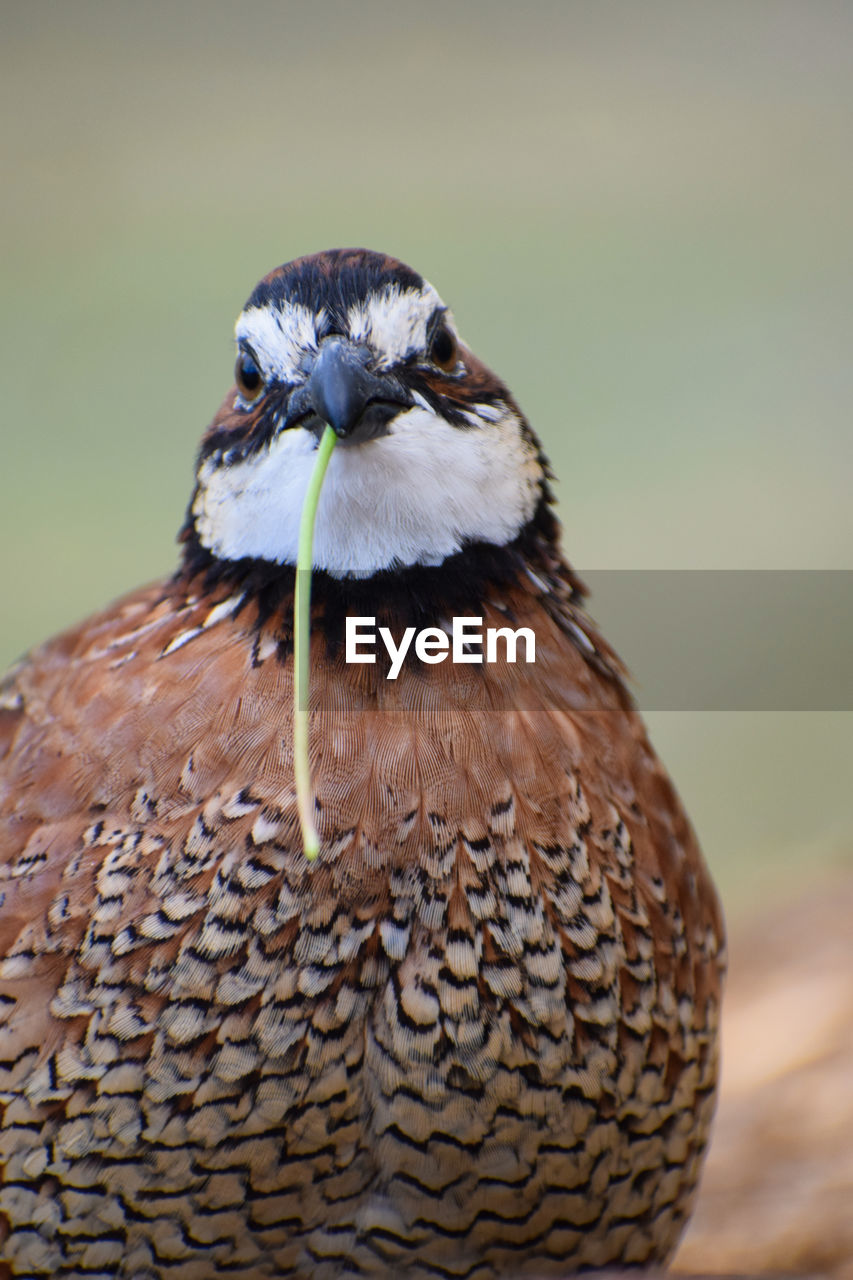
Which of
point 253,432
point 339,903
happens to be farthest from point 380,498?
point 339,903

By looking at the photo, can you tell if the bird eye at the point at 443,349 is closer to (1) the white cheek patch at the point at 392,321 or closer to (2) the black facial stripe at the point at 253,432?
(1) the white cheek patch at the point at 392,321

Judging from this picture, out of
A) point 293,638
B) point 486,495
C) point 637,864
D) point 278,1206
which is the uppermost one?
point 486,495

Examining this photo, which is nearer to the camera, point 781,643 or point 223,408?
point 223,408

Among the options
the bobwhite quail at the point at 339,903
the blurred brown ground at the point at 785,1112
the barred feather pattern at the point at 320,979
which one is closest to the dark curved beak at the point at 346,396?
the bobwhite quail at the point at 339,903

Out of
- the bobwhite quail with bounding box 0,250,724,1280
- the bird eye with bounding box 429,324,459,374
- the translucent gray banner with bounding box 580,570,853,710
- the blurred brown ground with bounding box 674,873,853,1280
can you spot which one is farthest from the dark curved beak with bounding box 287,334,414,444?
the translucent gray banner with bounding box 580,570,853,710

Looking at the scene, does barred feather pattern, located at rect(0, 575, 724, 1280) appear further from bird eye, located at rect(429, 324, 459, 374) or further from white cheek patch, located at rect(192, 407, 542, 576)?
bird eye, located at rect(429, 324, 459, 374)

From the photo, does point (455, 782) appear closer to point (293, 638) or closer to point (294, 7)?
point (293, 638)

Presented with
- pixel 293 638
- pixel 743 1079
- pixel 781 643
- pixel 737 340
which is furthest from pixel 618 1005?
pixel 737 340

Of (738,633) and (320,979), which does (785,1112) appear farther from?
(738,633)

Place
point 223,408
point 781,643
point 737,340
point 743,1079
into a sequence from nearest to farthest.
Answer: point 223,408 < point 743,1079 < point 781,643 < point 737,340
